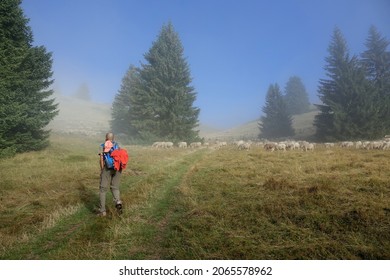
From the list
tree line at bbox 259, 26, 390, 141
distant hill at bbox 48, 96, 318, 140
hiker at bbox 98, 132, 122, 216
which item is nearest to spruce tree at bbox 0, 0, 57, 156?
hiker at bbox 98, 132, 122, 216

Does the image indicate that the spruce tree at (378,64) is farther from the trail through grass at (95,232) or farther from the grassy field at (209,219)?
the trail through grass at (95,232)

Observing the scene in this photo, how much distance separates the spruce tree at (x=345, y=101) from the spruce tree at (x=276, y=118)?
13272 mm

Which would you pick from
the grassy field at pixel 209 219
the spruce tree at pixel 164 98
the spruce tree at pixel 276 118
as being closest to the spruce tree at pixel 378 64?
the spruce tree at pixel 276 118

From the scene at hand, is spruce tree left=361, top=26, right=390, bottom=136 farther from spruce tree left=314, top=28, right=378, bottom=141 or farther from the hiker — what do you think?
the hiker

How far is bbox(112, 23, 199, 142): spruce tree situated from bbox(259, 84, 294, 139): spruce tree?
2329cm

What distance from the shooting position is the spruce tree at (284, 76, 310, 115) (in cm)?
7431

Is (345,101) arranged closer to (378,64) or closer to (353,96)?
(353,96)

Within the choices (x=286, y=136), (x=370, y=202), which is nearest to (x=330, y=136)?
(x=286, y=136)

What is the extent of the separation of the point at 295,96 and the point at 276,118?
113 feet

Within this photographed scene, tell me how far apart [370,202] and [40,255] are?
7.06 meters

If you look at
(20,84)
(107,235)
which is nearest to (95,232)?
(107,235)

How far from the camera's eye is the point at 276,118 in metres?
48.1

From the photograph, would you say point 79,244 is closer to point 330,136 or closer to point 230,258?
point 230,258

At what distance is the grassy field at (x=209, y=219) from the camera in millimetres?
3889
